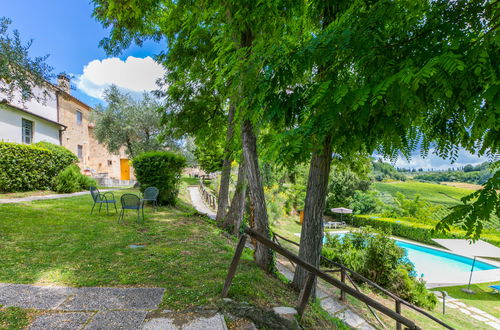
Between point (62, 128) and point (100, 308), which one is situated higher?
point (62, 128)

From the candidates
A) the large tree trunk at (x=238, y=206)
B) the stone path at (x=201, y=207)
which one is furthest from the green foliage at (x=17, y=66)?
the stone path at (x=201, y=207)

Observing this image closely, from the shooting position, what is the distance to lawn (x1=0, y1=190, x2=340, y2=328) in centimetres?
330

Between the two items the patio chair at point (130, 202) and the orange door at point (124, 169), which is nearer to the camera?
the patio chair at point (130, 202)

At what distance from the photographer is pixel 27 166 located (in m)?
11.2

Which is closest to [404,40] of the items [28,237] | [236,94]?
[236,94]

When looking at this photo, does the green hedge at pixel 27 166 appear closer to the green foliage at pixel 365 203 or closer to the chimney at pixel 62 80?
the chimney at pixel 62 80

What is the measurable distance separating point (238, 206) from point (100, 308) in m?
5.28

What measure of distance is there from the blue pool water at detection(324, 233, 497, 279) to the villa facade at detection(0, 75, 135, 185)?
1843 cm

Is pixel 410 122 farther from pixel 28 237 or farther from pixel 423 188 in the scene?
pixel 423 188

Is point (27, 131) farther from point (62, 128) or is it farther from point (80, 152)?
point (80, 152)

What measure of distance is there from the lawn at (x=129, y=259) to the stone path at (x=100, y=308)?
0.68 feet

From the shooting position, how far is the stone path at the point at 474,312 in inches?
282

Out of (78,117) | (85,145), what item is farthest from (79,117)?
(85,145)

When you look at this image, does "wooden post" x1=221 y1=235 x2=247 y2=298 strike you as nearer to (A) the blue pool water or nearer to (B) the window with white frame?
(A) the blue pool water
